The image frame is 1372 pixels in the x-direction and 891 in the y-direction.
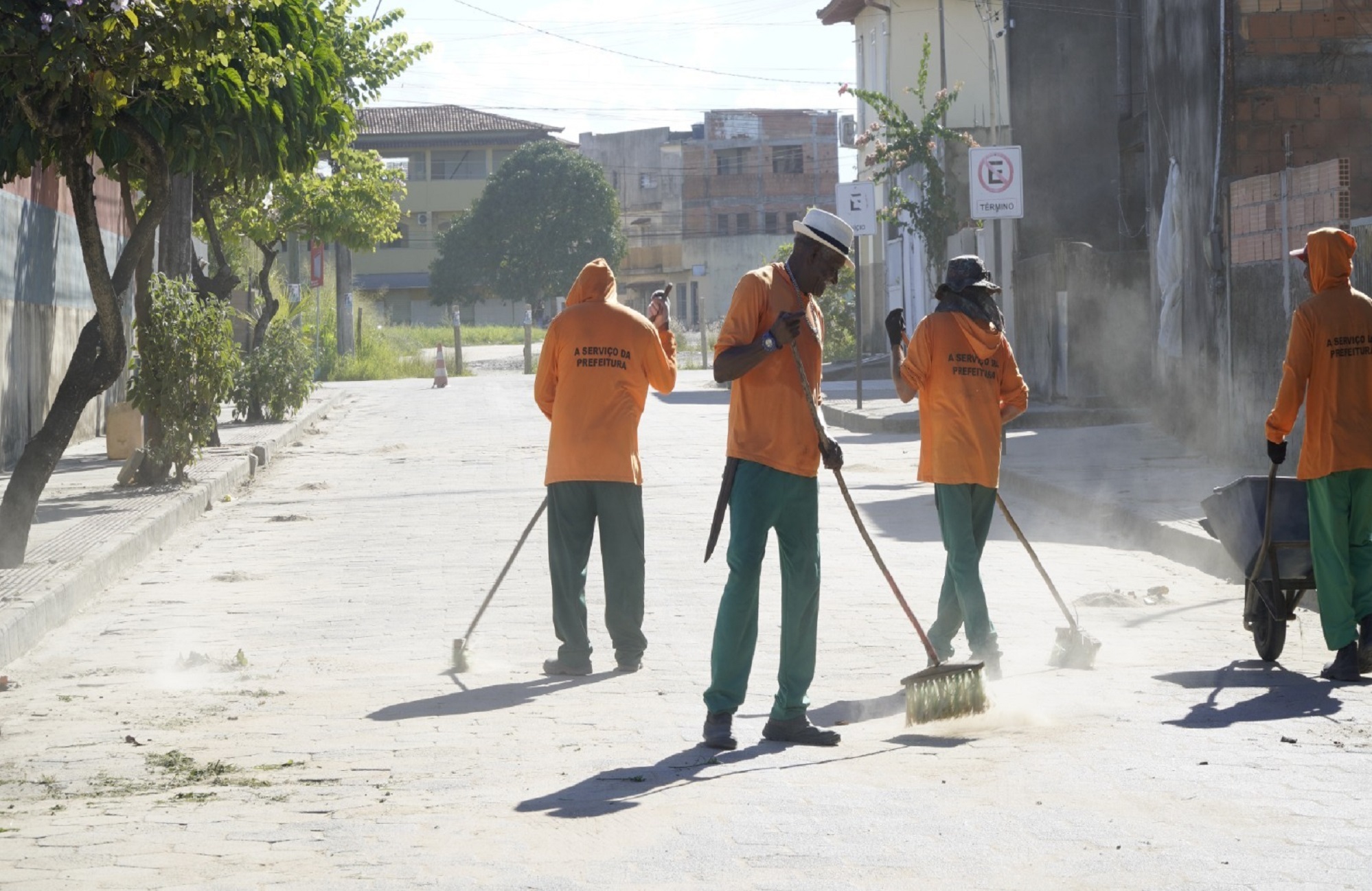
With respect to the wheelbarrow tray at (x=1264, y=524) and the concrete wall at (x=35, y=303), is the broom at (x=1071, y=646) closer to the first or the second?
the wheelbarrow tray at (x=1264, y=524)

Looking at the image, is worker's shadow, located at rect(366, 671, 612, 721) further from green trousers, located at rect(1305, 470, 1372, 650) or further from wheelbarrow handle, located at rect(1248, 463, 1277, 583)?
green trousers, located at rect(1305, 470, 1372, 650)

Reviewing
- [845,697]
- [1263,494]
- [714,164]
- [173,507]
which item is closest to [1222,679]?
[1263,494]

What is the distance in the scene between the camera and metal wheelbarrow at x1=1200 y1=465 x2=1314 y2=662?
8.05m

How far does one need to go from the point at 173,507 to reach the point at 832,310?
26.9 m

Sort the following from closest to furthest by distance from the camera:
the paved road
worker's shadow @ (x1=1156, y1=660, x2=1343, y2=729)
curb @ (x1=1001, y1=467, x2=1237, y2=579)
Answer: the paved road
worker's shadow @ (x1=1156, y1=660, x2=1343, y2=729)
curb @ (x1=1001, y1=467, x2=1237, y2=579)

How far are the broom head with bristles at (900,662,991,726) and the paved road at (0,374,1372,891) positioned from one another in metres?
0.10

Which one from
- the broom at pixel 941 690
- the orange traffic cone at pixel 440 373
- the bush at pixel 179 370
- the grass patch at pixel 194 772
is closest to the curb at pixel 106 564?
the bush at pixel 179 370

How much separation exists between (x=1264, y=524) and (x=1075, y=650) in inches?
41.3

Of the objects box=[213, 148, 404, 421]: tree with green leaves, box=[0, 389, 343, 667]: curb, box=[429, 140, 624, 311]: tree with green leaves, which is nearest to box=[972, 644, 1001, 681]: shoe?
box=[0, 389, 343, 667]: curb

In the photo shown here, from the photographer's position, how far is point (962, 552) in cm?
780

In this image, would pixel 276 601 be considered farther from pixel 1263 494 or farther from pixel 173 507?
pixel 1263 494

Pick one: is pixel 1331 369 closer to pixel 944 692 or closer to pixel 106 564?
pixel 944 692

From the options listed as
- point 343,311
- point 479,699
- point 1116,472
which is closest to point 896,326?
point 479,699

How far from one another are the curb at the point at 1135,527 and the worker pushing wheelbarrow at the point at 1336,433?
317 cm
